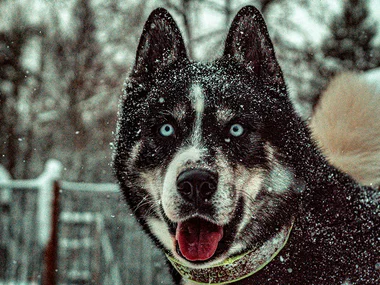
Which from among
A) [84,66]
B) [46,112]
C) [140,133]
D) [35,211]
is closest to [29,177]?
[46,112]

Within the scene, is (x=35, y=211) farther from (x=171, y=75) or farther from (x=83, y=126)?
(x=83, y=126)

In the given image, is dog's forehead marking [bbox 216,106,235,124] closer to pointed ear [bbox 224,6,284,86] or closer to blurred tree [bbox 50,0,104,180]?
pointed ear [bbox 224,6,284,86]

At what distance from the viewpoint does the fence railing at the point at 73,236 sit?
5367 mm

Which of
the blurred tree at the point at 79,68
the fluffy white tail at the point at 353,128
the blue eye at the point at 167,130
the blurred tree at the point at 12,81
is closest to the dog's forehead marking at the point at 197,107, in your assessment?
the blue eye at the point at 167,130

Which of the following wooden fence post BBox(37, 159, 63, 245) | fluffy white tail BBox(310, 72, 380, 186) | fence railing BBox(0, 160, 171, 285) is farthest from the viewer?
fence railing BBox(0, 160, 171, 285)

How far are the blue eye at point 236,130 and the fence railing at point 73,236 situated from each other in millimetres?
3606

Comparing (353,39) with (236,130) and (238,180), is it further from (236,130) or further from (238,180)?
(238,180)

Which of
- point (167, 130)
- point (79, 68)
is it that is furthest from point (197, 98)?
point (79, 68)

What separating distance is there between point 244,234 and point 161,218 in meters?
0.38

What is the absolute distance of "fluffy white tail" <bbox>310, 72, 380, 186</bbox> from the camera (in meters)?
2.45

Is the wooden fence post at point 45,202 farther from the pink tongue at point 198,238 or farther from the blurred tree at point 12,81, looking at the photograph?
the blurred tree at point 12,81

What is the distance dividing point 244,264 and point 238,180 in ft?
1.13

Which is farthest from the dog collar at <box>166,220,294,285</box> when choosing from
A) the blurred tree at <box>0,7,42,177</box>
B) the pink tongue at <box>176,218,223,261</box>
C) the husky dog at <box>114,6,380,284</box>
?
the blurred tree at <box>0,7,42,177</box>

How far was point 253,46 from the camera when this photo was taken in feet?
6.97
